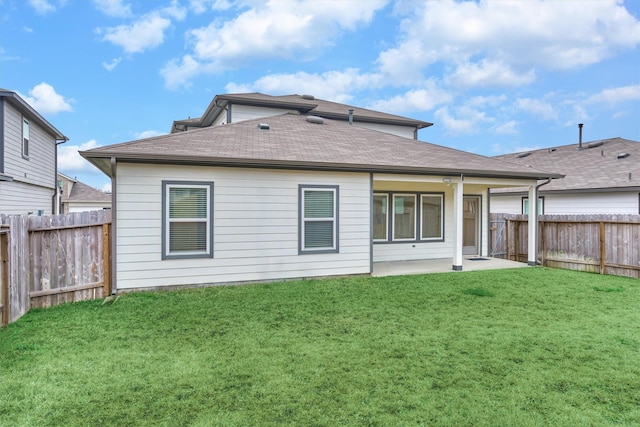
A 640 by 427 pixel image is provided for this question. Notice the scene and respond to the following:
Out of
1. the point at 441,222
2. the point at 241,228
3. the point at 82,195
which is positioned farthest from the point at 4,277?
the point at 82,195

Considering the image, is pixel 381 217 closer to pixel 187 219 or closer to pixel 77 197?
pixel 187 219

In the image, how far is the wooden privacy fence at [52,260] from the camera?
522 cm

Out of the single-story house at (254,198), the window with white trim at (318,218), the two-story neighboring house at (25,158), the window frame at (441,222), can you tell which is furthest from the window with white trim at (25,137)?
the window frame at (441,222)

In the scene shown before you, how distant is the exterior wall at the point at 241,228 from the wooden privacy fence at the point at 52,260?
344mm

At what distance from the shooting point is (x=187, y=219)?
7.51 metres

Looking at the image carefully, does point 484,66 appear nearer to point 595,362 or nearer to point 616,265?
point 616,265

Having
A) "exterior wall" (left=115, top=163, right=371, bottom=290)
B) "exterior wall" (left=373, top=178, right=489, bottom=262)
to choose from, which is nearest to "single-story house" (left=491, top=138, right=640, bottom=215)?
"exterior wall" (left=373, top=178, right=489, bottom=262)

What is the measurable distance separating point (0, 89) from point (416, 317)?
13.0 m

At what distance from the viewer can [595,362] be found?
4020mm

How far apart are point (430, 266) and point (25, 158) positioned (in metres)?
14.1

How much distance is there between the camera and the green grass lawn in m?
3.02

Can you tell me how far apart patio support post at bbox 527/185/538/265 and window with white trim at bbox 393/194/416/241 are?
10.5 ft

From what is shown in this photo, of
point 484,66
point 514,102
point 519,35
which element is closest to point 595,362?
point 519,35

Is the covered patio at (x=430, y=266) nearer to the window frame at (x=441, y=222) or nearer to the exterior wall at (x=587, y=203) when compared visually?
the window frame at (x=441, y=222)
